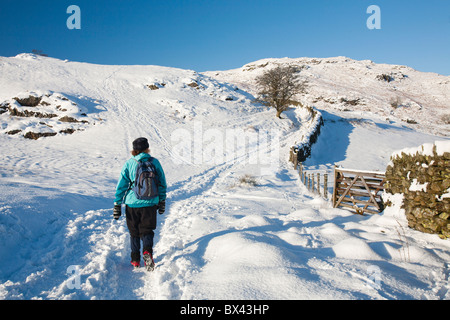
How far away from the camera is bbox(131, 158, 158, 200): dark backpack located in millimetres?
3357

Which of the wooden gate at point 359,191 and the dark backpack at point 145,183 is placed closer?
the dark backpack at point 145,183

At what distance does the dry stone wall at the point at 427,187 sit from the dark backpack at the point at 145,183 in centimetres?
532

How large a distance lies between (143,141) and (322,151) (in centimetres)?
1872

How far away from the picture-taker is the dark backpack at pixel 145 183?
11.0 feet

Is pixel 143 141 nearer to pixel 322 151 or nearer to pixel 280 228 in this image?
pixel 280 228

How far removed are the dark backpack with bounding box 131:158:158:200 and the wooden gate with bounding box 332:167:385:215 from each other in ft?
21.7

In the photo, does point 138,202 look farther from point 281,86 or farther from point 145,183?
point 281,86

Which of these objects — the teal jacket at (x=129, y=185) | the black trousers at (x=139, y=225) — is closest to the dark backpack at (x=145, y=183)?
the teal jacket at (x=129, y=185)

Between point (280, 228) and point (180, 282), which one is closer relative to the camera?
point (180, 282)

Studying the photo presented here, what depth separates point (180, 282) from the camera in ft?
9.73

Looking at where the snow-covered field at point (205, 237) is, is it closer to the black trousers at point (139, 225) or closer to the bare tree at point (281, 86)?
the black trousers at point (139, 225)

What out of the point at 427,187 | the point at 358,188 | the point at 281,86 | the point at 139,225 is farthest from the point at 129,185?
the point at 281,86

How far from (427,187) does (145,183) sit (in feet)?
18.2
